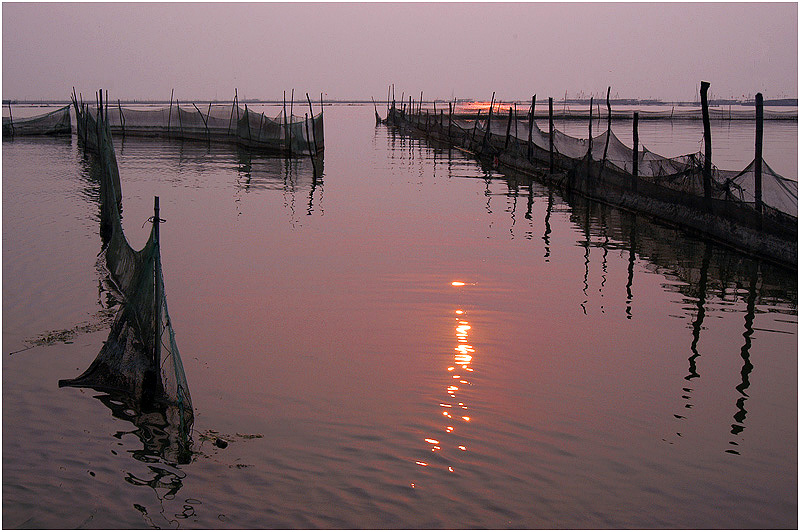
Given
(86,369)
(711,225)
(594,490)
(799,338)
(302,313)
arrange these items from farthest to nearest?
1. (711,225)
2. (302,313)
3. (799,338)
4. (86,369)
5. (594,490)

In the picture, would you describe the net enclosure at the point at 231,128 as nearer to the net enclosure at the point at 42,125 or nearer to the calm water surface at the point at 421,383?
the net enclosure at the point at 42,125

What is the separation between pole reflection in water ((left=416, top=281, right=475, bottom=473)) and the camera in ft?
18.9

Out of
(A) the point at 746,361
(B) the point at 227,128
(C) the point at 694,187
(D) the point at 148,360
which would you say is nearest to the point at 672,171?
(C) the point at 694,187

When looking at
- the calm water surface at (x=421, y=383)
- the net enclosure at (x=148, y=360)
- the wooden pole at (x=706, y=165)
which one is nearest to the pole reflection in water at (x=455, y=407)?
the calm water surface at (x=421, y=383)

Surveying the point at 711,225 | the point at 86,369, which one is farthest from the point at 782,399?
the point at 711,225

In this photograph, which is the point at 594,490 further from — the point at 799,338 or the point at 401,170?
the point at 401,170

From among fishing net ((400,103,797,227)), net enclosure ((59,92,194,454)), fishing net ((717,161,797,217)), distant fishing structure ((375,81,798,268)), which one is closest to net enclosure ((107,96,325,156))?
fishing net ((400,103,797,227))

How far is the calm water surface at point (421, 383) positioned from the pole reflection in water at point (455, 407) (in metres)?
0.03

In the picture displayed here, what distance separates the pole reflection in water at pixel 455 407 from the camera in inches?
226

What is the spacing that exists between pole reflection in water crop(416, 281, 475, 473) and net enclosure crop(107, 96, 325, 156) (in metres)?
23.1

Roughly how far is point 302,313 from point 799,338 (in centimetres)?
565

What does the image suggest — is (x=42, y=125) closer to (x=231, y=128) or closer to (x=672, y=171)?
(x=231, y=128)

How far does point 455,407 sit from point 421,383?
2.05ft

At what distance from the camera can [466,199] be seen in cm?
2027
